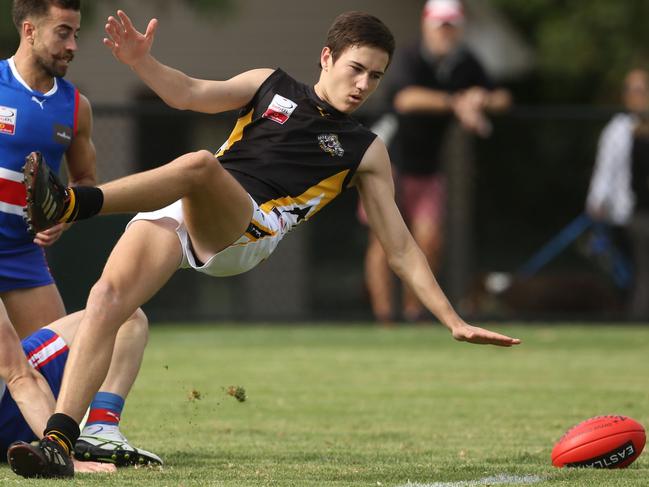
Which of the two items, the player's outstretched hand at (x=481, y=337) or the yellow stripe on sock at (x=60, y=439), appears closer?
the yellow stripe on sock at (x=60, y=439)

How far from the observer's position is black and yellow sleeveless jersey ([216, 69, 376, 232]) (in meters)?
6.13

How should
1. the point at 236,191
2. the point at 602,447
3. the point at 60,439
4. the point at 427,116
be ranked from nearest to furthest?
the point at 60,439 → the point at 236,191 → the point at 602,447 → the point at 427,116

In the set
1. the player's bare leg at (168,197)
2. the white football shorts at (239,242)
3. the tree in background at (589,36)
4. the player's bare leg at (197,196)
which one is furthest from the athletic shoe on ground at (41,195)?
the tree in background at (589,36)

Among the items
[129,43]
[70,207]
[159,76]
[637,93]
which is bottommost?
[70,207]

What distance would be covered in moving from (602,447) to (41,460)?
2.42m

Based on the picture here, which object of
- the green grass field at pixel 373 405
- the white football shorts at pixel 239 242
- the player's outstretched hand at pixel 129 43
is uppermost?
the player's outstretched hand at pixel 129 43

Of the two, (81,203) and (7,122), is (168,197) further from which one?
(7,122)

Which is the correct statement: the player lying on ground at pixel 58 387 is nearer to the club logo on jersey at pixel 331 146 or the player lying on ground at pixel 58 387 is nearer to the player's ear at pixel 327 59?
the club logo on jersey at pixel 331 146

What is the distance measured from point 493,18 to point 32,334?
16.6 meters

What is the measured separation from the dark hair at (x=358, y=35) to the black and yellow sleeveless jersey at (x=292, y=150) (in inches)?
10.6

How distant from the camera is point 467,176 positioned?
1517 centimetres

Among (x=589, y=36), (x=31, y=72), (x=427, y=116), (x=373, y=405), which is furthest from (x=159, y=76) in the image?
(x=589, y=36)

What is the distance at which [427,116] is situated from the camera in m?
14.1

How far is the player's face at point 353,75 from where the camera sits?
20.3 ft
